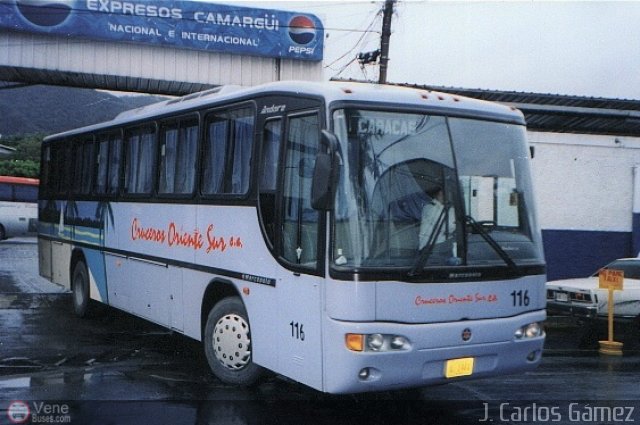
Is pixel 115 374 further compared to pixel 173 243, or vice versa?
pixel 173 243

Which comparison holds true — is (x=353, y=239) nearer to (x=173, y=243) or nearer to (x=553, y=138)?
(x=173, y=243)

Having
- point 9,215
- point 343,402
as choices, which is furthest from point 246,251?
point 9,215

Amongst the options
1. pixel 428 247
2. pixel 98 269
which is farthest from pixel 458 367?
pixel 98 269

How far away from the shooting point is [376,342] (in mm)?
6164

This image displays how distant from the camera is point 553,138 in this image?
17.7 metres

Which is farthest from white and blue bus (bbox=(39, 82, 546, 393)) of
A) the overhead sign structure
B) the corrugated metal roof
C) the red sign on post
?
the overhead sign structure

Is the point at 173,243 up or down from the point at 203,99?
down

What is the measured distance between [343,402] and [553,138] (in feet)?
39.4

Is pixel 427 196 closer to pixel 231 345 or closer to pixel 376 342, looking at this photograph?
pixel 376 342

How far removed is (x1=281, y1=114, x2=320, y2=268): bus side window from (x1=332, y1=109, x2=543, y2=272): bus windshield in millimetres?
371

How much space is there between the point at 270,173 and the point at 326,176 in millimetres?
1328

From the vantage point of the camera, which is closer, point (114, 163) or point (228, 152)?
point (228, 152)

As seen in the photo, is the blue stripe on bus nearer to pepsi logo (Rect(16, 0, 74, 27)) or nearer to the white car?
the white car

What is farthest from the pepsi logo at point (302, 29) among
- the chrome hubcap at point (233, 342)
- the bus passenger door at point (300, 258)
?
the bus passenger door at point (300, 258)
